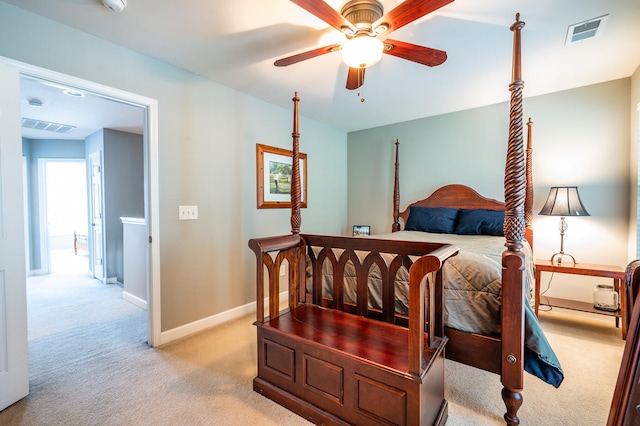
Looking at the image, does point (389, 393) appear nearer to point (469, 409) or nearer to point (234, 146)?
point (469, 409)

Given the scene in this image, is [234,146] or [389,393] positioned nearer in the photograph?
[389,393]

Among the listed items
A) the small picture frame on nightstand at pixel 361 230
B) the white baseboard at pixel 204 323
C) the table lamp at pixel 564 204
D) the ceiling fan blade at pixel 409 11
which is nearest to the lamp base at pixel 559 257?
the table lamp at pixel 564 204

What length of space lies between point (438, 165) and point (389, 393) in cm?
329

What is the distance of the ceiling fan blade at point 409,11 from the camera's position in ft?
4.45

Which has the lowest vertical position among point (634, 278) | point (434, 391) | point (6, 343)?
point (434, 391)

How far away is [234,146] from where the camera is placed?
9.97 feet

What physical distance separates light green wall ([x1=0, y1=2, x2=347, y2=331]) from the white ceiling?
0.13 meters

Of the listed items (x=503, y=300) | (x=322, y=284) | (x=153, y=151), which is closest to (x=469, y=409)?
(x=503, y=300)

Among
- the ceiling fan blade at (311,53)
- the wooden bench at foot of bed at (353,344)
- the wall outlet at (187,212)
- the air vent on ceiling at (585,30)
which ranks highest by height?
the air vent on ceiling at (585,30)

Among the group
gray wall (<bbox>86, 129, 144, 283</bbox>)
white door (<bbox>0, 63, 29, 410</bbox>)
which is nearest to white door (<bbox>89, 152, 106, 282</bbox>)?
gray wall (<bbox>86, 129, 144, 283</bbox>)

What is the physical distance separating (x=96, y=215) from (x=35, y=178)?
1.26 meters

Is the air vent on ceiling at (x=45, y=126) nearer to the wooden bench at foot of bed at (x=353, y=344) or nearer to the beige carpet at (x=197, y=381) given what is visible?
the beige carpet at (x=197, y=381)

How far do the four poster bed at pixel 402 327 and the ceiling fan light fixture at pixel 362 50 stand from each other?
68cm

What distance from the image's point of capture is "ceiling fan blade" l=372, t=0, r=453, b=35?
4.45 ft
